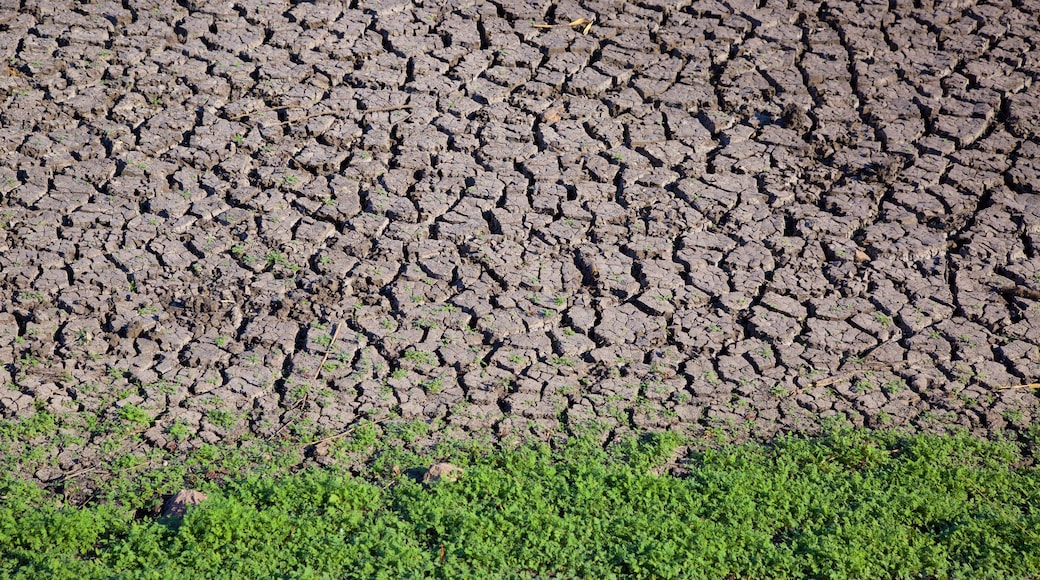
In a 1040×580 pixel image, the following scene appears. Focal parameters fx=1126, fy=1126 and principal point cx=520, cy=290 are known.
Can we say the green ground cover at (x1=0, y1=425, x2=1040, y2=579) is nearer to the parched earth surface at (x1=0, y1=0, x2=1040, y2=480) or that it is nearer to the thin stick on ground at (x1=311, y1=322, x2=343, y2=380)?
the parched earth surface at (x1=0, y1=0, x2=1040, y2=480)

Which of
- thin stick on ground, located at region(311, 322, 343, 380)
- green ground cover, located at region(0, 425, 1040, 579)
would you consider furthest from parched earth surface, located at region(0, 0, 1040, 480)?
green ground cover, located at region(0, 425, 1040, 579)

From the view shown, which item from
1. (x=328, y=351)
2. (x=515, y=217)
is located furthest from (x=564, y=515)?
(x=515, y=217)

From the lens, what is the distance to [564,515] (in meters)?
4.08

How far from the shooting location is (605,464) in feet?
14.2

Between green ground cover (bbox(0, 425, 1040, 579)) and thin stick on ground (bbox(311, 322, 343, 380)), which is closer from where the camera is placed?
green ground cover (bbox(0, 425, 1040, 579))

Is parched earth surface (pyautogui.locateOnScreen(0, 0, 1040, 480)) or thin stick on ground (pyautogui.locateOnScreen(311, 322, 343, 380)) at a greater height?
parched earth surface (pyautogui.locateOnScreen(0, 0, 1040, 480))

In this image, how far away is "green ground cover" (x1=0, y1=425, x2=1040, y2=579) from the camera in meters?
3.83

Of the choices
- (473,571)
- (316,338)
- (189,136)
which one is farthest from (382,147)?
(473,571)

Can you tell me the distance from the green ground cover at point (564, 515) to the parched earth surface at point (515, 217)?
0.58 feet

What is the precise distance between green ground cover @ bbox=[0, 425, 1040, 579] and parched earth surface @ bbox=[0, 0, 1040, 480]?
0.18 metres

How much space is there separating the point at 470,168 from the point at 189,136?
148 cm

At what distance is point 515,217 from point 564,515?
188cm

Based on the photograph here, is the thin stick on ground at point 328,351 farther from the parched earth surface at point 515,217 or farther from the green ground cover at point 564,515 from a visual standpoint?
the green ground cover at point 564,515

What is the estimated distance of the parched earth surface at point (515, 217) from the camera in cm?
467
